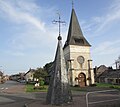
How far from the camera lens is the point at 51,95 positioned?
50.6ft

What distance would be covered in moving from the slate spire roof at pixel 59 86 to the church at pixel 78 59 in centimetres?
3360

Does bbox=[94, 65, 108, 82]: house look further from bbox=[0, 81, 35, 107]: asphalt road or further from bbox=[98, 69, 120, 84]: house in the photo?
bbox=[0, 81, 35, 107]: asphalt road

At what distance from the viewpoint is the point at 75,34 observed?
53.5 meters

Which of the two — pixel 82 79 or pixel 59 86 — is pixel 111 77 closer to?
pixel 82 79

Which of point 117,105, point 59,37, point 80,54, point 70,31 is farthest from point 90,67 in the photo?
point 117,105

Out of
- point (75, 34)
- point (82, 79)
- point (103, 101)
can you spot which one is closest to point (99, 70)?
point (82, 79)

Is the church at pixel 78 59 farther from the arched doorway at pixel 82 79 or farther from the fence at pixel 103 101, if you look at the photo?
the fence at pixel 103 101

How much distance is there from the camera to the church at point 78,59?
50269mm

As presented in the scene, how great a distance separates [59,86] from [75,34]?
3898cm

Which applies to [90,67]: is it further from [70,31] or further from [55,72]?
[55,72]

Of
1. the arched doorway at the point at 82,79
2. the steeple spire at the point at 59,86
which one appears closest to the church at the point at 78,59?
the arched doorway at the point at 82,79

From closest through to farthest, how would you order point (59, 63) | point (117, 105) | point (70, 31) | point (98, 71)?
point (117, 105) → point (59, 63) → point (70, 31) → point (98, 71)

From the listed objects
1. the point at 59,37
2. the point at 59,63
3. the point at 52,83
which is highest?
the point at 59,37

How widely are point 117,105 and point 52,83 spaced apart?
5.42 meters
